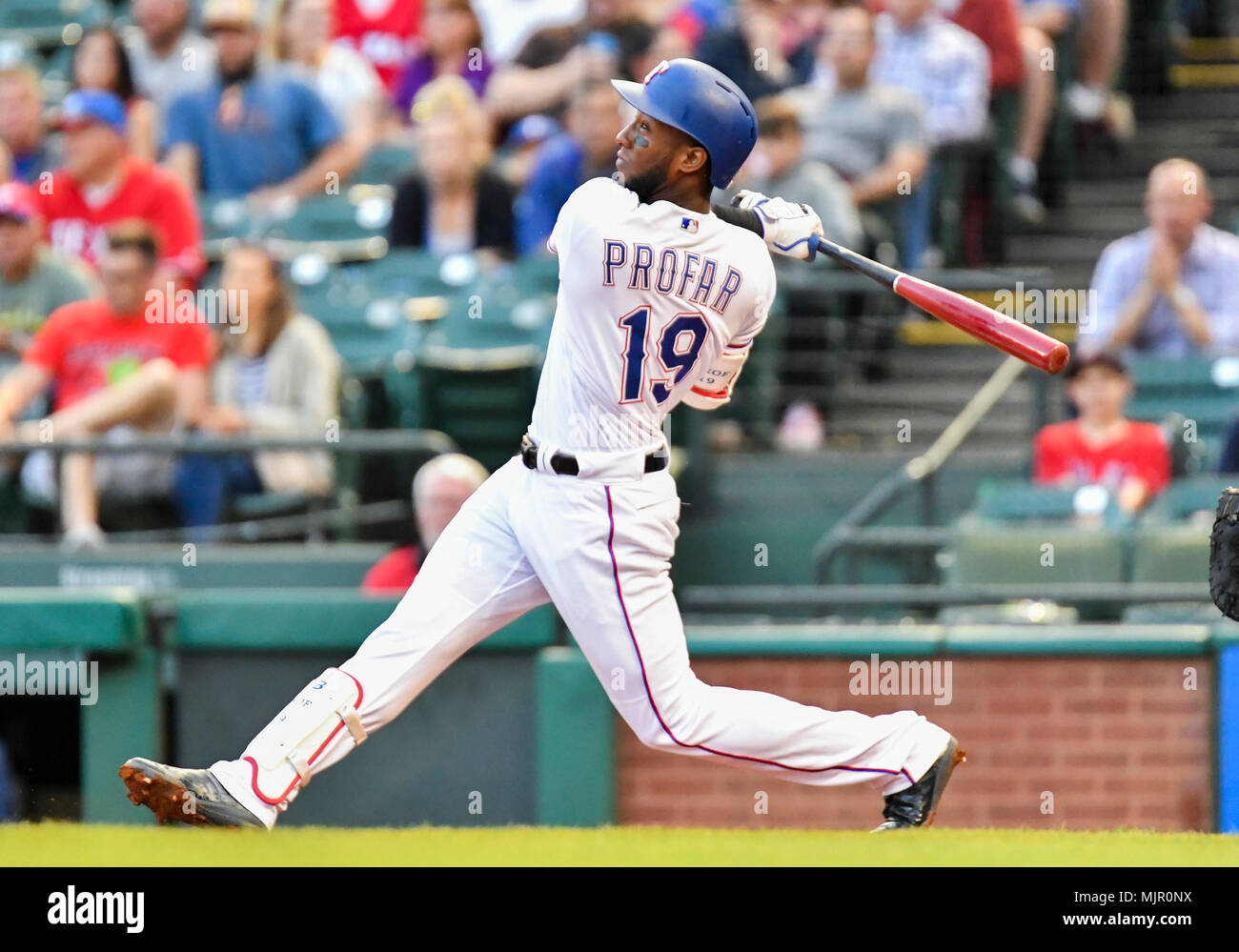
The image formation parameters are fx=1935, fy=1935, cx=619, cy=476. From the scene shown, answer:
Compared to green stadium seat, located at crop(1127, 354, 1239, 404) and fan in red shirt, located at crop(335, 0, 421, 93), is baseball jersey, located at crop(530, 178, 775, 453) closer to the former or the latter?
green stadium seat, located at crop(1127, 354, 1239, 404)

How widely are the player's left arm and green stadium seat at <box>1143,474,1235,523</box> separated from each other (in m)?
2.91

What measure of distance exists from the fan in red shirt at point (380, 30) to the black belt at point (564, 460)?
20.9 ft

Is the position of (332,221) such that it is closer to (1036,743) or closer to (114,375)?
(114,375)

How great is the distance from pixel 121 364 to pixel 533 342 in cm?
168

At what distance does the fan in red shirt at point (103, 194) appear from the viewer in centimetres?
851

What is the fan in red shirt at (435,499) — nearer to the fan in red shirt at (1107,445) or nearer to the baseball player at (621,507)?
the baseball player at (621,507)

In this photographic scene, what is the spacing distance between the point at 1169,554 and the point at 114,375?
4080mm

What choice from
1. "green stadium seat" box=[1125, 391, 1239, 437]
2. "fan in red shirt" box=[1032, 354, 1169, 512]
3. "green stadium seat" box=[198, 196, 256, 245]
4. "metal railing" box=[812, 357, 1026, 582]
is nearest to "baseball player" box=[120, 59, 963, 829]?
"metal railing" box=[812, 357, 1026, 582]

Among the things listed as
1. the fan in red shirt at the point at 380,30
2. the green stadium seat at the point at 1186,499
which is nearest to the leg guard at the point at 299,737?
the green stadium seat at the point at 1186,499

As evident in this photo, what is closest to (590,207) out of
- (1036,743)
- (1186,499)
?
(1036,743)

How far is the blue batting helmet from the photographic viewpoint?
403cm

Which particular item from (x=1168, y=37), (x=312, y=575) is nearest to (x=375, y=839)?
(x=312, y=575)

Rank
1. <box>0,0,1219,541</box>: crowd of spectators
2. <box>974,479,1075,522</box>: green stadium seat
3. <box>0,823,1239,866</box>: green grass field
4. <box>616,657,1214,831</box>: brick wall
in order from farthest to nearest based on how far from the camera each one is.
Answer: <box>0,0,1219,541</box>: crowd of spectators, <box>974,479,1075,522</box>: green stadium seat, <box>616,657,1214,831</box>: brick wall, <box>0,823,1239,866</box>: green grass field

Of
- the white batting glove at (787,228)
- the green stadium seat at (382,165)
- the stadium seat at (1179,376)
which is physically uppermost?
the green stadium seat at (382,165)
